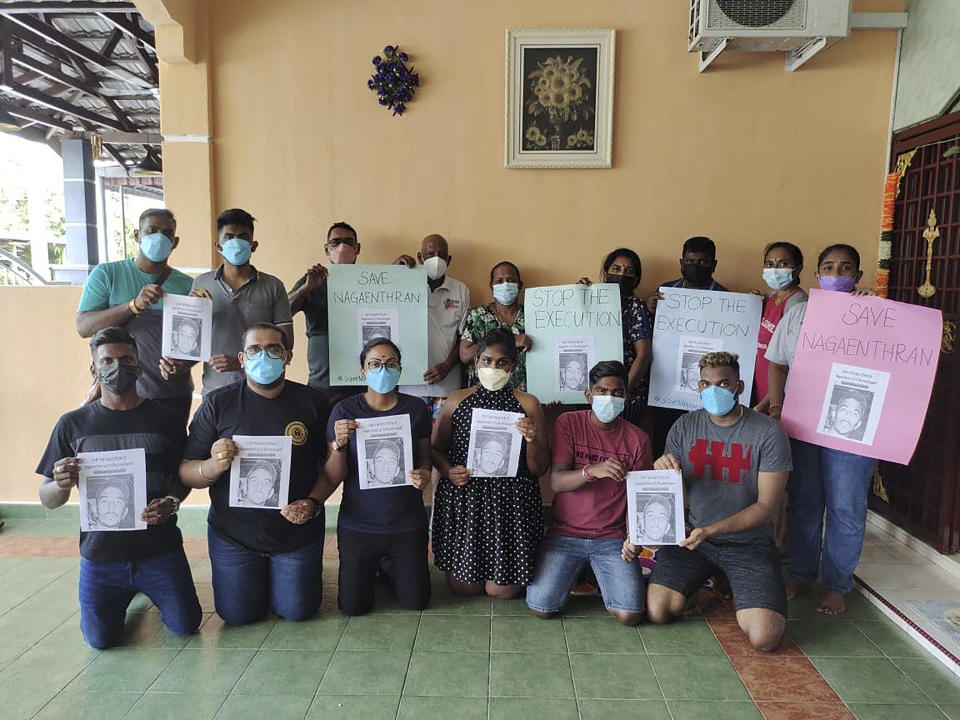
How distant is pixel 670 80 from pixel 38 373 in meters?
4.67

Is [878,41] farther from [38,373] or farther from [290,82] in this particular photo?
[38,373]

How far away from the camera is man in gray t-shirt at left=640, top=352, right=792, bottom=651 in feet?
9.23

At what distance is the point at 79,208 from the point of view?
47.9 ft

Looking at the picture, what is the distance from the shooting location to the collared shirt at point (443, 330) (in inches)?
152

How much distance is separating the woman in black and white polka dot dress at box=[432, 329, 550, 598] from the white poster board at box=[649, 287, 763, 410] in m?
0.97

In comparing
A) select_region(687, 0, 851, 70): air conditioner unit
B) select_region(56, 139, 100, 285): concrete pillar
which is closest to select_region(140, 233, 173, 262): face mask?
select_region(687, 0, 851, 70): air conditioner unit

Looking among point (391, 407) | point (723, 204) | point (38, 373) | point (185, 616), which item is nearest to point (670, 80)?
point (723, 204)

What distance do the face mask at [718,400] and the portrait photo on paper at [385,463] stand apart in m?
1.44

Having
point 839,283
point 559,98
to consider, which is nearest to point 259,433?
point 559,98

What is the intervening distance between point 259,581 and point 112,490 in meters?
0.77

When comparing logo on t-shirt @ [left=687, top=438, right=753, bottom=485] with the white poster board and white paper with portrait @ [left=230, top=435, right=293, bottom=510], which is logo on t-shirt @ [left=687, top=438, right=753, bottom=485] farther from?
white paper with portrait @ [left=230, top=435, right=293, bottom=510]

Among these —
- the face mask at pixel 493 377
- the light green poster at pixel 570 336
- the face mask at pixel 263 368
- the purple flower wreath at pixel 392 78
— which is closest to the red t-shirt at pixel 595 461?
the face mask at pixel 493 377

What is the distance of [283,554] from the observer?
9.57 feet

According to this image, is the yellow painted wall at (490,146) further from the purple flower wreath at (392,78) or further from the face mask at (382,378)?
the face mask at (382,378)
